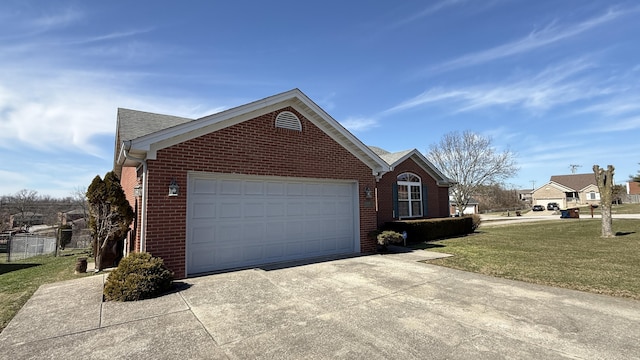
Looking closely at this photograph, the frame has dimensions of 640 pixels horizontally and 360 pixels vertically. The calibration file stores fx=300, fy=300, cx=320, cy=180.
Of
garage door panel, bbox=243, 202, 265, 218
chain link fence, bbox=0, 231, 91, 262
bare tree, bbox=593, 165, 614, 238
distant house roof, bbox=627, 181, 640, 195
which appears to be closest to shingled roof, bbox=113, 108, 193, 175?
garage door panel, bbox=243, 202, 265, 218

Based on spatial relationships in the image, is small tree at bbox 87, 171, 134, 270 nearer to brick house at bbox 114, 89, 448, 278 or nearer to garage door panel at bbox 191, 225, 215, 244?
brick house at bbox 114, 89, 448, 278

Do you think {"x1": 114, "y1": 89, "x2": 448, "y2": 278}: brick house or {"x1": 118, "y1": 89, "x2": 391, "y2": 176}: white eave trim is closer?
{"x1": 118, "y1": 89, "x2": 391, "y2": 176}: white eave trim

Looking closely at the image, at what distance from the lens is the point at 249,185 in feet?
28.1

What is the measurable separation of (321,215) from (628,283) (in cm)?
773

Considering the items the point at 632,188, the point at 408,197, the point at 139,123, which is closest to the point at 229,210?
the point at 139,123

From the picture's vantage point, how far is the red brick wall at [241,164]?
696cm

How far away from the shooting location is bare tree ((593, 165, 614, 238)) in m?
15.5

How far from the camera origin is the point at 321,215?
10.0 metres

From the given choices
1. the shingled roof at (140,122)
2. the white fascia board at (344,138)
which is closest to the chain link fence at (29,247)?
the shingled roof at (140,122)

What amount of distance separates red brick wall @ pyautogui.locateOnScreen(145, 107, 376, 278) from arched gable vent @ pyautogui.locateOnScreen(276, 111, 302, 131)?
5.7 inches

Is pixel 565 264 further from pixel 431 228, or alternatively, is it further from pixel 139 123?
pixel 139 123

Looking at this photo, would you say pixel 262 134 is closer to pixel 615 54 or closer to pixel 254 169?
pixel 254 169

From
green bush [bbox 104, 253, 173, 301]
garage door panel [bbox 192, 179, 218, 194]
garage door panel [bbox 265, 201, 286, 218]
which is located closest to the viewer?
green bush [bbox 104, 253, 173, 301]

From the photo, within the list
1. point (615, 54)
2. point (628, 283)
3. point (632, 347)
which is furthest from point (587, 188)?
point (632, 347)
